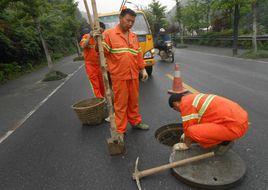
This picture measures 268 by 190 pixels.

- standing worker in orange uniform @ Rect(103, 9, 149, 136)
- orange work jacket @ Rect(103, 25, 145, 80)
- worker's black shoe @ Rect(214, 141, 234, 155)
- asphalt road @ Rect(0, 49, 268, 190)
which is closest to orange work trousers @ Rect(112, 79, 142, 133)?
standing worker in orange uniform @ Rect(103, 9, 149, 136)

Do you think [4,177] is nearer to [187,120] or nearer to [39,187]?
[39,187]

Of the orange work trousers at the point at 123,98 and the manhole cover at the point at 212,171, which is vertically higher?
the orange work trousers at the point at 123,98

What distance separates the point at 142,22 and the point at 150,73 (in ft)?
6.09

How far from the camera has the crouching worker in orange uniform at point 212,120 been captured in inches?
112

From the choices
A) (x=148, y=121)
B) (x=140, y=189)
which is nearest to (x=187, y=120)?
(x=140, y=189)

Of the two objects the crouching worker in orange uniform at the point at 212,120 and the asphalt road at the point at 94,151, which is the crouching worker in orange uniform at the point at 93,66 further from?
the crouching worker in orange uniform at the point at 212,120

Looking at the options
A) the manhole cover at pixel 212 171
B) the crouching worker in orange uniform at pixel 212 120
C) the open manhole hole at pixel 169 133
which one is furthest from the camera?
the open manhole hole at pixel 169 133

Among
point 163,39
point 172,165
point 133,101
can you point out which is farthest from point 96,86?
point 163,39

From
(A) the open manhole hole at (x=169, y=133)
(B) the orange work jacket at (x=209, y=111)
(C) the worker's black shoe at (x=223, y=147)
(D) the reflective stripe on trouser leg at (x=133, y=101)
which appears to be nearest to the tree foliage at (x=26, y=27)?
(D) the reflective stripe on trouser leg at (x=133, y=101)

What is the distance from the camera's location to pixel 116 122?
13.3ft

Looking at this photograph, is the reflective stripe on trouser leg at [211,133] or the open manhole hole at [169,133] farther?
the open manhole hole at [169,133]

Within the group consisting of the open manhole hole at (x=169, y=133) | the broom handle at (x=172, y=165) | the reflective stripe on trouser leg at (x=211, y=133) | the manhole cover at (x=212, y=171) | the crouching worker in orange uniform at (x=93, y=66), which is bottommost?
the open manhole hole at (x=169, y=133)

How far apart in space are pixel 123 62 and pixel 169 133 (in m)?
1.48

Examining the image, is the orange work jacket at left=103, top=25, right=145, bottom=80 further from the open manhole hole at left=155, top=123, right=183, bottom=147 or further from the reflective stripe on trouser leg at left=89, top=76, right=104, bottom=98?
the reflective stripe on trouser leg at left=89, top=76, right=104, bottom=98
